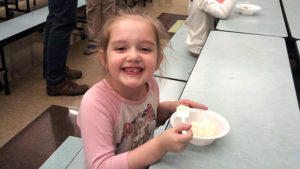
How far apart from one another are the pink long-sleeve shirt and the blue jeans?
1278 millimetres

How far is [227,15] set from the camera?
1954 mm

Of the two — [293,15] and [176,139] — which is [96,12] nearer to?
[293,15]

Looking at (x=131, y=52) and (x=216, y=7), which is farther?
(x=216, y=7)

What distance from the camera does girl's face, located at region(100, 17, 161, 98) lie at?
0.83 metres

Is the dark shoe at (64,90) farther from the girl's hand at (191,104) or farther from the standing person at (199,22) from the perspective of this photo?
the girl's hand at (191,104)

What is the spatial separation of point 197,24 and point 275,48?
2.24 feet

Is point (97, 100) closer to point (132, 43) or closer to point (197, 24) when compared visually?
point (132, 43)

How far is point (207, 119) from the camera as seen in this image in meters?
0.93

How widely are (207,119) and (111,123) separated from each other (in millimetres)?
293

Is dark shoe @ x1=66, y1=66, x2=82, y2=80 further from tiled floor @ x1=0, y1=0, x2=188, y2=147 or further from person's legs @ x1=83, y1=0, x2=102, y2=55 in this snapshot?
person's legs @ x1=83, y1=0, x2=102, y2=55

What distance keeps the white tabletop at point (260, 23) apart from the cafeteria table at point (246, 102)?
0.12 meters

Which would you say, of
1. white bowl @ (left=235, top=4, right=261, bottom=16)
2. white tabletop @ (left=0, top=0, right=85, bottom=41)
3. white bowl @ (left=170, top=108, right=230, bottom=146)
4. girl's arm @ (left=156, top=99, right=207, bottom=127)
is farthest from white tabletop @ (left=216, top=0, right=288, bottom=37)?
white tabletop @ (left=0, top=0, right=85, bottom=41)

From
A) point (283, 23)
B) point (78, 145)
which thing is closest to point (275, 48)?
point (283, 23)

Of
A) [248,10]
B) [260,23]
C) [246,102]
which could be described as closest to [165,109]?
[246,102]
